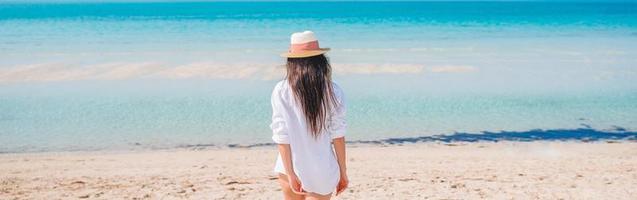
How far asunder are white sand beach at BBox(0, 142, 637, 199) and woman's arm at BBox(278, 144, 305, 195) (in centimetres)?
306

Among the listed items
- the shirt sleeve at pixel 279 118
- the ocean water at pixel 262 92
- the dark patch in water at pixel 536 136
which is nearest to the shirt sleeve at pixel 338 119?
the shirt sleeve at pixel 279 118

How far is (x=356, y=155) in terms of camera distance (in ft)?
31.0

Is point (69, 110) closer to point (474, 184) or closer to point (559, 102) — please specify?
point (474, 184)

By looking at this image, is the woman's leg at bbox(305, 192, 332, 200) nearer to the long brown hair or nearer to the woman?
the woman

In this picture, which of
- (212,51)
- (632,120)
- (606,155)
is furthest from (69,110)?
(212,51)

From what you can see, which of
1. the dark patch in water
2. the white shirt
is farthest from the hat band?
the dark patch in water

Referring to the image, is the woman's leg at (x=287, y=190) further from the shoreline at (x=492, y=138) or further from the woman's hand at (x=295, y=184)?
the shoreline at (x=492, y=138)

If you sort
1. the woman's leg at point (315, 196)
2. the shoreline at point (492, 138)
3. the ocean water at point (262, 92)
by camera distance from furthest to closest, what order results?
the ocean water at point (262, 92), the shoreline at point (492, 138), the woman's leg at point (315, 196)

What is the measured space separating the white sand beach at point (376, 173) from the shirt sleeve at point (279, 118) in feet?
10.5

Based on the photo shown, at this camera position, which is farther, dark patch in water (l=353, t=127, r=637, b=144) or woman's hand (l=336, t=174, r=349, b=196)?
dark patch in water (l=353, t=127, r=637, b=144)

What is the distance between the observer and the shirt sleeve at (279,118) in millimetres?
3543

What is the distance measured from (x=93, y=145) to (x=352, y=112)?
5004 millimetres

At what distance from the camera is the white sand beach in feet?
22.4

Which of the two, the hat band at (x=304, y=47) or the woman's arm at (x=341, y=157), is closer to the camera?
the hat band at (x=304, y=47)
